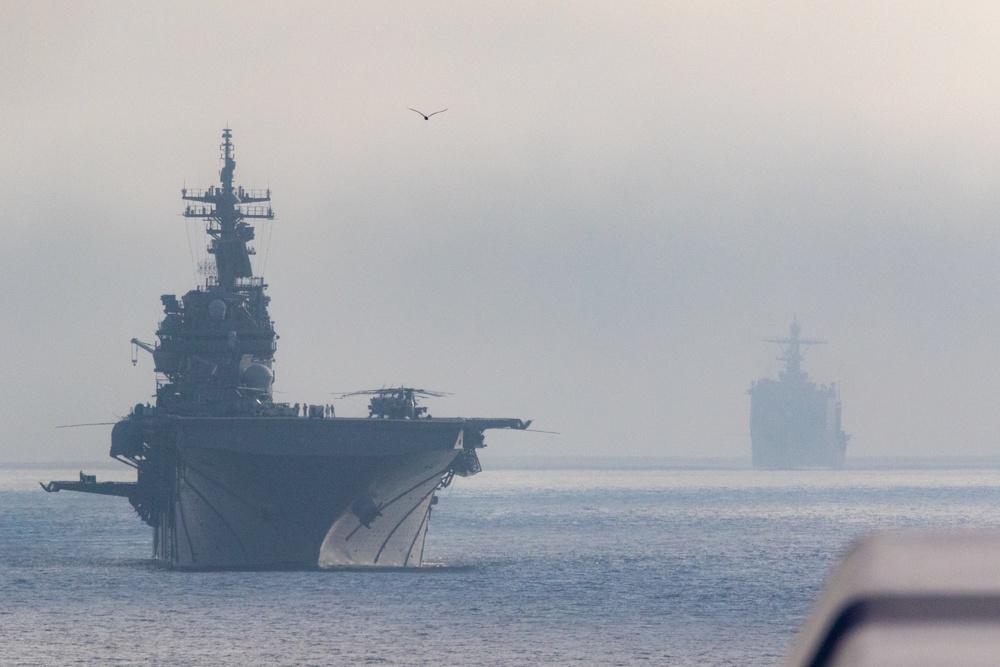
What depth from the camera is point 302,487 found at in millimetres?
44219

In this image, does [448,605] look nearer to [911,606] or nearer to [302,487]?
[302,487]

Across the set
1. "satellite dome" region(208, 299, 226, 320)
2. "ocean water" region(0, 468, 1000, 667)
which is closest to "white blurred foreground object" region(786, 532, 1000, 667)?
"ocean water" region(0, 468, 1000, 667)

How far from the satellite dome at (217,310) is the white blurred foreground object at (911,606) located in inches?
1942

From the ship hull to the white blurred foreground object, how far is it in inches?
1641

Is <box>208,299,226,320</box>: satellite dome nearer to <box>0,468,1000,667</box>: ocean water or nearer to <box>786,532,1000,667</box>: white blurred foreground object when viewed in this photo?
<box>0,468,1000,667</box>: ocean water

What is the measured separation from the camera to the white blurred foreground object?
882mm

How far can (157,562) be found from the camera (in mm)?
57844

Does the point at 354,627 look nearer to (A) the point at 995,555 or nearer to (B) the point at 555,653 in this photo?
(B) the point at 555,653

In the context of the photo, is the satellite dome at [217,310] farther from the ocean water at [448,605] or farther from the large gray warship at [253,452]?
the ocean water at [448,605]

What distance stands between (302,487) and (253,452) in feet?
6.81

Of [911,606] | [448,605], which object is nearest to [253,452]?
[448,605]

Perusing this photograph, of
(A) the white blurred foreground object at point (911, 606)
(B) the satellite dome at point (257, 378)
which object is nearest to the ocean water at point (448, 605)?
(B) the satellite dome at point (257, 378)

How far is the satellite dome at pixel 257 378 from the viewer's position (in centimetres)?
4809

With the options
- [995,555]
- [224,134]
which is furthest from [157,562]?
[995,555]
